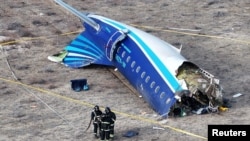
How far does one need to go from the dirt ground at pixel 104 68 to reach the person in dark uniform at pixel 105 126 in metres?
0.81

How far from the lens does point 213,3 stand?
55.7m

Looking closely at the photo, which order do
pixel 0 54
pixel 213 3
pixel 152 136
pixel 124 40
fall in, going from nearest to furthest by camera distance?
pixel 152 136 → pixel 124 40 → pixel 0 54 → pixel 213 3

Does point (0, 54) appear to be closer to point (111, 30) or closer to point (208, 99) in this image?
point (111, 30)

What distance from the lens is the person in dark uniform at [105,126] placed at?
32594 millimetres

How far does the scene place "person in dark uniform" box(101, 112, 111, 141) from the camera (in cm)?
3259

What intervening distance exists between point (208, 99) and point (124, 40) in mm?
6795

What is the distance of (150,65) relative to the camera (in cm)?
3709

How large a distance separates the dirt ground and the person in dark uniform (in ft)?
2.67

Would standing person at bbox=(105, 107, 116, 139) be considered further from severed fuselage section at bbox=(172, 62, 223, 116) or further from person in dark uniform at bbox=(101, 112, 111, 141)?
severed fuselage section at bbox=(172, 62, 223, 116)

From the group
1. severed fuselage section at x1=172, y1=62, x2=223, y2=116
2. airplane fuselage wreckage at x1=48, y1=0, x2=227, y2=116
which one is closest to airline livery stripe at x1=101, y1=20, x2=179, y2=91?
airplane fuselage wreckage at x1=48, y1=0, x2=227, y2=116

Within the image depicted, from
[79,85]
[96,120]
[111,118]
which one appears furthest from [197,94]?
[79,85]

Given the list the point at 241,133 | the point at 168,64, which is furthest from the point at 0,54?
the point at 241,133

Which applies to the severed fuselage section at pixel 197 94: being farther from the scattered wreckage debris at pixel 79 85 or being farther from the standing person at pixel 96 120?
the scattered wreckage debris at pixel 79 85

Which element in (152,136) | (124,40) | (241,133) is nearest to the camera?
(241,133)
